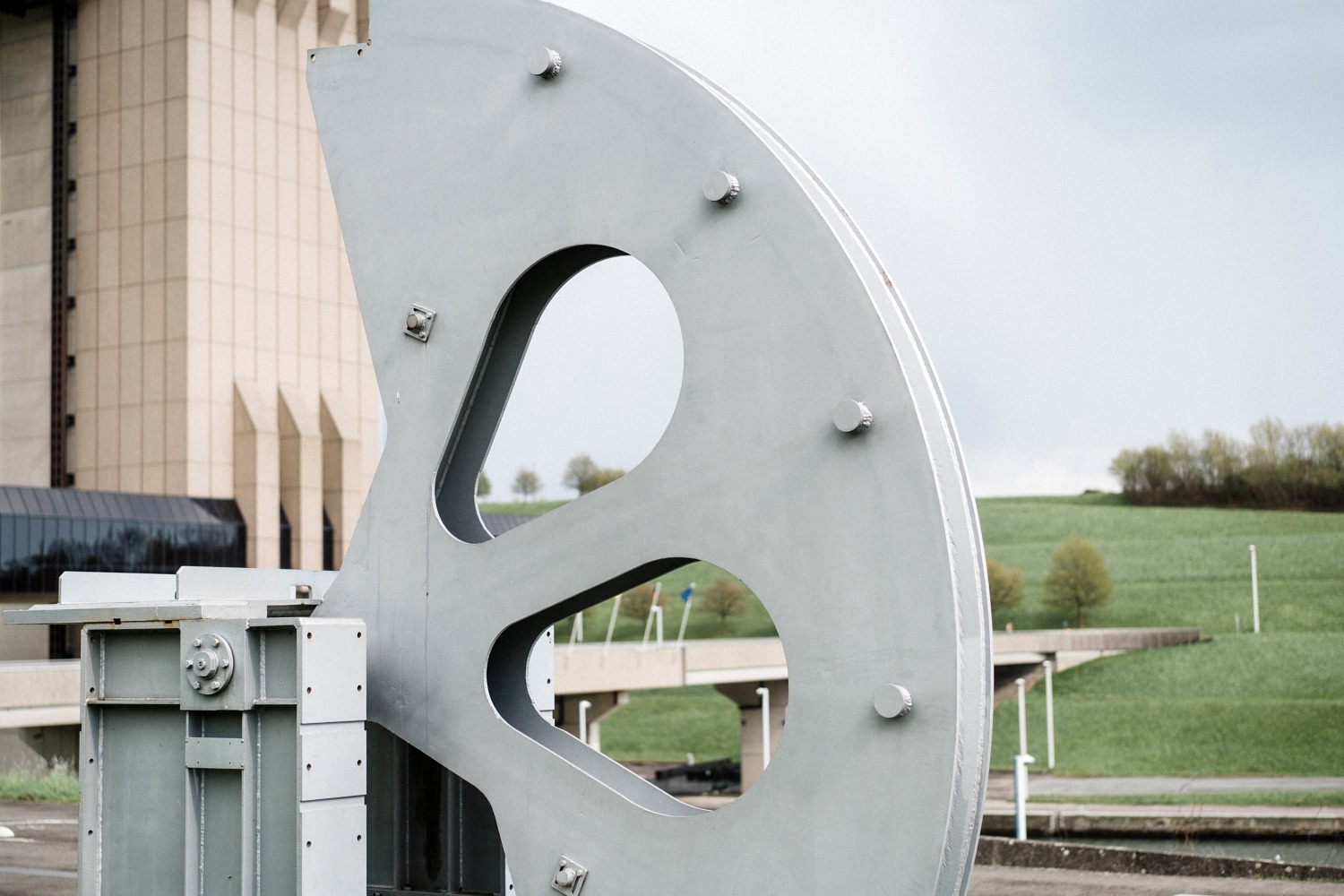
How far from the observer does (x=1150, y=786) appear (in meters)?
37.6

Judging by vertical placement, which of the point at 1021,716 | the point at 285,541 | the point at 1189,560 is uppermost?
the point at 285,541

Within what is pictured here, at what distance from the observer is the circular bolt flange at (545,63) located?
516cm

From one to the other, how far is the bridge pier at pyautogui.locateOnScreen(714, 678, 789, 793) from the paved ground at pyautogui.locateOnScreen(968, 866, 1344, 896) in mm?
29334

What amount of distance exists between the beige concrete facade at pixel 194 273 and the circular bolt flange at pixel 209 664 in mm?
41275

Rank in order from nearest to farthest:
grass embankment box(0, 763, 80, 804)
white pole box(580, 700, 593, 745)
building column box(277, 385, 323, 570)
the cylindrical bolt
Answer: the cylindrical bolt, grass embankment box(0, 763, 80, 804), white pole box(580, 700, 593, 745), building column box(277, 385, 323, 570)

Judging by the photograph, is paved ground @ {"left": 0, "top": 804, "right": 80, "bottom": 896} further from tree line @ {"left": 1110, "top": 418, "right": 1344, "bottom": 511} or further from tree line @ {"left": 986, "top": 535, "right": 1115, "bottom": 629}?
tree line @ {"left": 1110, "top": 418, "right": 1344, "bottom": 511}

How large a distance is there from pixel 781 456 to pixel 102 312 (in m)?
45.7

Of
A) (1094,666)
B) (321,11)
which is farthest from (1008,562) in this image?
(321,11)

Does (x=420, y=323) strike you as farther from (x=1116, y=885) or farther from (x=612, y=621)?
(x=612, y=621)

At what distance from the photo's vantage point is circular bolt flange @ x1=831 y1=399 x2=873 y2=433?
441cm

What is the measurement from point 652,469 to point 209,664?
159cm

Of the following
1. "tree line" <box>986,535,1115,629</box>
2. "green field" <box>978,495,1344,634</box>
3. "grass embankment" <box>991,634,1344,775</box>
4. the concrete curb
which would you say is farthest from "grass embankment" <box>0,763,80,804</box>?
"green field" <box>978,495,1344,634</box>

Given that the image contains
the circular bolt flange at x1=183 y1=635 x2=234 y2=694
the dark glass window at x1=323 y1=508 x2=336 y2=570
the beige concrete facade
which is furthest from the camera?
the dark glass window at x1=323 y1=508 x2=336 y2=570

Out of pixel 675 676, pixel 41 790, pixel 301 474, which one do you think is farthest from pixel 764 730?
pixel 41 790
